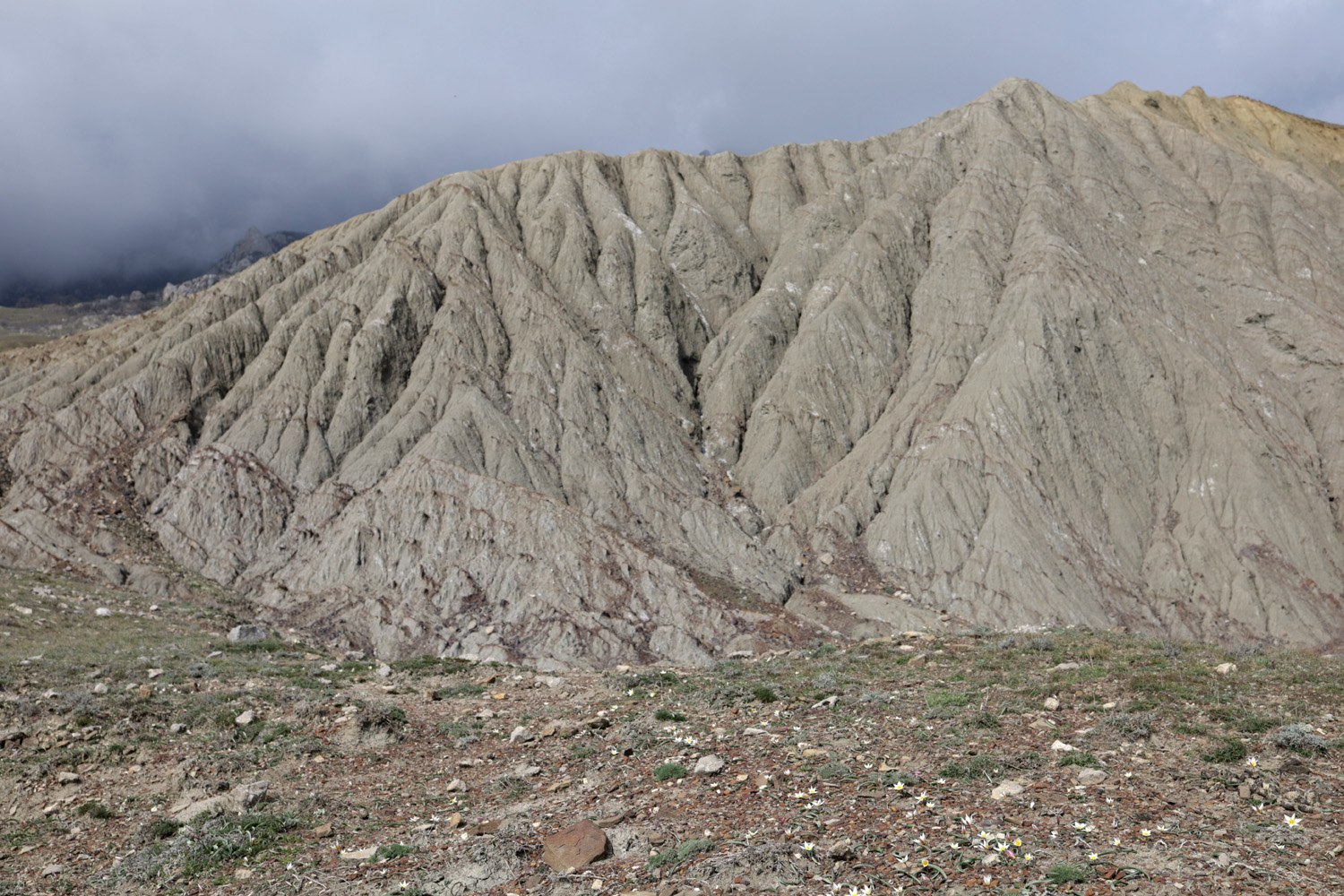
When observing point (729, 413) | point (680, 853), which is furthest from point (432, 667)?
point (729, 413)

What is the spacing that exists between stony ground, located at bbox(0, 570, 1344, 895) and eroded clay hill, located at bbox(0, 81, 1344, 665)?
2199 cm

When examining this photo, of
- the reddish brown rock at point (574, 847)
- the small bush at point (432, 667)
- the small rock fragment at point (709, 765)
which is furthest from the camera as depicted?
the small bush at point (432, 667)

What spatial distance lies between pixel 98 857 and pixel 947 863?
10.4 meters

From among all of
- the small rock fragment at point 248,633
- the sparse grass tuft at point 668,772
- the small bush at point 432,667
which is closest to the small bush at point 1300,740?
the sparse grass tuft at point 668,772

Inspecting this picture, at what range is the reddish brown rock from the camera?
7.92m

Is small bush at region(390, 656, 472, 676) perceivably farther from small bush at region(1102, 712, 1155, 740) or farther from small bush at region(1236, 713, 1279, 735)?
small bush at region(1236, 713, 1279, 735)

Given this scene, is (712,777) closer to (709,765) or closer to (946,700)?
(709,765)

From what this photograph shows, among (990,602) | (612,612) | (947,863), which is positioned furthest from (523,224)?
(947,863)

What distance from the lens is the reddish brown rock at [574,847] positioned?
792 centimetres

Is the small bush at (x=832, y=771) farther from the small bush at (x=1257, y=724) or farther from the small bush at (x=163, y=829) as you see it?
the small bush at (x=163, y=829)

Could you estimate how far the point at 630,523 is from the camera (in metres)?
48.7

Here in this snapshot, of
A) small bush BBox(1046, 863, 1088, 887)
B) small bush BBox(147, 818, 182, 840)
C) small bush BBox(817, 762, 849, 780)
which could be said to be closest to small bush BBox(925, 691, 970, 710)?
small bush BBox(817, 762, 849, 780)

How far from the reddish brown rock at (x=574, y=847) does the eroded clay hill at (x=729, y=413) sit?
27586 millimetres

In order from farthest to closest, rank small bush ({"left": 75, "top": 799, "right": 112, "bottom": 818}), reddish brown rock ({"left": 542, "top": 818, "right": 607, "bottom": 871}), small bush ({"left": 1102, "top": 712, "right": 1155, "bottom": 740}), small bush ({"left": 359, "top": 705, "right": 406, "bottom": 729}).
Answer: small bush ({"left": 359, "top": 705, "right": 406, "bottom": 729}) < small bush ({"left": 75, "top": 799, "right": 112, "bottom": 818}) < small bush ({"left": 1102, "top": 712, "right": 1155, "bottom": 740}) < reddish brown rock ({"left": 542, "top": 818, "right": 607, "bottom": 871})
